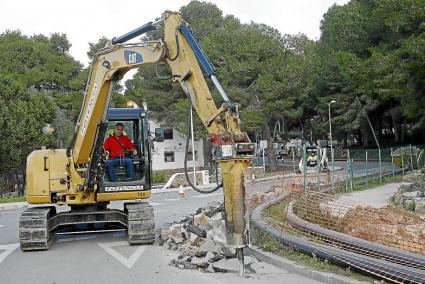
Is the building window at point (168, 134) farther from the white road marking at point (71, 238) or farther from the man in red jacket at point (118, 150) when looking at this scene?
the man in red jacket at point (118, 150)

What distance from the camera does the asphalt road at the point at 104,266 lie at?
8.35 m

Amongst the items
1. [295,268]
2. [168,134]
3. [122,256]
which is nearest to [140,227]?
[122,256]

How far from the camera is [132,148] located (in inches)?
491

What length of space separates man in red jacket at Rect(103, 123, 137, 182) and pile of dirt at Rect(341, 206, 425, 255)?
490cm

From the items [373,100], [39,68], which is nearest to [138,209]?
[39,68]

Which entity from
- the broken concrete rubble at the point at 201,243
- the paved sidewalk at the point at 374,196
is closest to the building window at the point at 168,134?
the paved sidewalk at the point at 374,196

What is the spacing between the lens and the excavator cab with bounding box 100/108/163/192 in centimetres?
1214

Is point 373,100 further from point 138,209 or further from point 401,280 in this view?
point 401,280

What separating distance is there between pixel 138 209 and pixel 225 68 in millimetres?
36996

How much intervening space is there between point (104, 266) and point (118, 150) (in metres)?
3.40

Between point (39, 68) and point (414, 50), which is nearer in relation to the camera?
point (414, 50)

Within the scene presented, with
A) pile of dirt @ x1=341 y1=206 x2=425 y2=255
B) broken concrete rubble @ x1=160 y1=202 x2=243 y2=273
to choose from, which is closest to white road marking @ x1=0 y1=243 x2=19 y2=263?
broken concrete rubble @ x1=160 y1=202 x2=243 y2=273

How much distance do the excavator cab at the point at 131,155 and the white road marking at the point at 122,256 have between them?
4.10 feet

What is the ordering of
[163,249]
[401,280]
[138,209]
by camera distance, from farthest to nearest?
[138,209] → [163,249] → [401,280]
